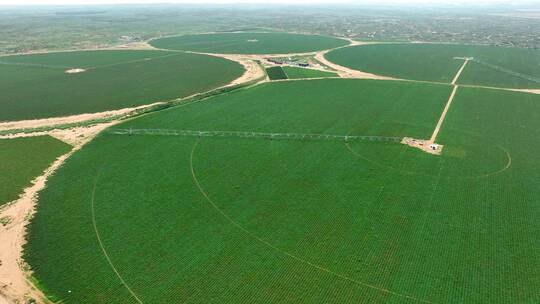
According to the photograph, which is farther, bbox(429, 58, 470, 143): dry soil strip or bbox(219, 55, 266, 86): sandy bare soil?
bbox(219, 55, 266, 86): sandy bare soil

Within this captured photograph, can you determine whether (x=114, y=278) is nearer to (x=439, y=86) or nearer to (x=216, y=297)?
(x=216, y=297)

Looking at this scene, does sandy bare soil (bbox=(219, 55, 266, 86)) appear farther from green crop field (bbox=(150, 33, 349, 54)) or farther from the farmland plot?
the farmland plot

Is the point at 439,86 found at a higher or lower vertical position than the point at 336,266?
higher

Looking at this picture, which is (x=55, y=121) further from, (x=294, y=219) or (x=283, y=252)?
(x=283, y=252)

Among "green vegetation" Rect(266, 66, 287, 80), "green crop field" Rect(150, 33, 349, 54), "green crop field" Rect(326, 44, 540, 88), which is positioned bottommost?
"green vegetation" Rect(266, 66, 287, 80)

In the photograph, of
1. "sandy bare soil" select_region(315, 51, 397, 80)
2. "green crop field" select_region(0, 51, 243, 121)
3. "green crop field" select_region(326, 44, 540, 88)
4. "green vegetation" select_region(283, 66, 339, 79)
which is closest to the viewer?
"green crop field" select_region(0, 51, 243, 121)

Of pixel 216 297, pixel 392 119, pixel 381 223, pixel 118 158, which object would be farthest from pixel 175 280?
pixel 392 119

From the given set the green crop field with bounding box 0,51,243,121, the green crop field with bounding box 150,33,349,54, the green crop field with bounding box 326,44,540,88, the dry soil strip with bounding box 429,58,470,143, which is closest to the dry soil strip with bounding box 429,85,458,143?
the dry soil strip with bounding box 429,58,470,143
